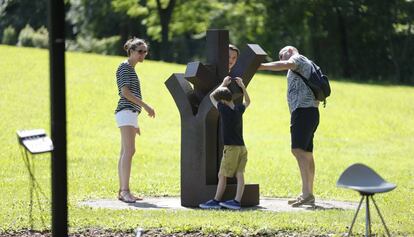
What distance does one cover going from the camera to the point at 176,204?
476 inches

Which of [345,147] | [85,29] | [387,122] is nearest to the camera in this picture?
[345,147]

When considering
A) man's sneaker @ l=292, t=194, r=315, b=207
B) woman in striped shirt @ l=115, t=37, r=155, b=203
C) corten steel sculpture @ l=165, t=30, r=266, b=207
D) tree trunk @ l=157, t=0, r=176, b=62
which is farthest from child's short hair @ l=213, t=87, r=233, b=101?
tree trunk @ l=157, t=0, r=176, b=62

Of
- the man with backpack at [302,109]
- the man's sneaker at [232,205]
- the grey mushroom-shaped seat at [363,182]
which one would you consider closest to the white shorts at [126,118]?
the man's sneaker at [232,205]

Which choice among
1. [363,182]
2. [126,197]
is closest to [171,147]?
[126,197]

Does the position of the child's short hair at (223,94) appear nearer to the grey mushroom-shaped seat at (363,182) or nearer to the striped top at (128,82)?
the striped top at (128,82)

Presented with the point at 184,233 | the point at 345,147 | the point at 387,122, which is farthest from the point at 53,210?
the point at 387,122

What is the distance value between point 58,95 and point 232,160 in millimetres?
4018

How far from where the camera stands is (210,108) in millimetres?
11602

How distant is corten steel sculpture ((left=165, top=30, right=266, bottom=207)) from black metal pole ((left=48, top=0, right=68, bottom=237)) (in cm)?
414

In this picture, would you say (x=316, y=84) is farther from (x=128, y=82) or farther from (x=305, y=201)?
(x=128, y=82)

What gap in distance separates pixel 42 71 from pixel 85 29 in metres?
33.3

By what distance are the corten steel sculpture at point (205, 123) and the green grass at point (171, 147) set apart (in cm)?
80

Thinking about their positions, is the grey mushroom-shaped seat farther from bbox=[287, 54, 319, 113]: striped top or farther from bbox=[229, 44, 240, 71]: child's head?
bbox=[229, 44, 240, 71]: child's head

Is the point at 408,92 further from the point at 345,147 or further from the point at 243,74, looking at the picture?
the point at 243,74
